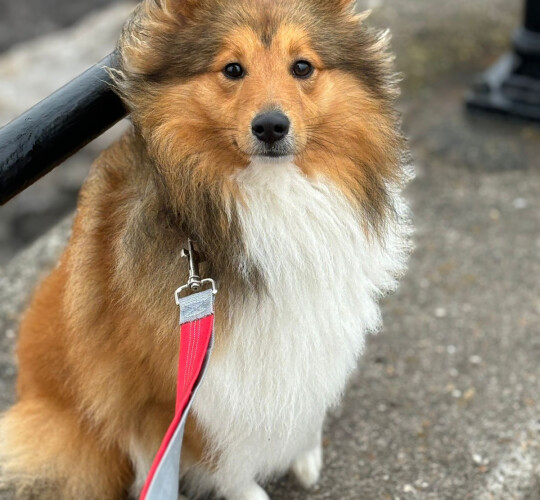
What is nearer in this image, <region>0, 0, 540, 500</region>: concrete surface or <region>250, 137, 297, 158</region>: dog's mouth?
<region>250, 137, 297, 158</region>: dog's mouth

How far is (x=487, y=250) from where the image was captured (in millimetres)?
4094

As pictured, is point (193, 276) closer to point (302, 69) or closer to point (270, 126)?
point (270, 126)

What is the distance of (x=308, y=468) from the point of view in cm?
288

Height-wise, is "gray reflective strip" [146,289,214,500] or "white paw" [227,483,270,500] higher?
"gray reflective strip" [146,289,214,500]

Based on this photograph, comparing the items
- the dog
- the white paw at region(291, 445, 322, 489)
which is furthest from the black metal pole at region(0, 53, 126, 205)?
the white paw at region(291, 445, 322, 489)

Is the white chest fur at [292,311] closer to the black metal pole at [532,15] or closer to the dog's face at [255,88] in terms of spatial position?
the dog's face at [255,88]

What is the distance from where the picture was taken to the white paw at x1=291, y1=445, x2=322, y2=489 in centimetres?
287

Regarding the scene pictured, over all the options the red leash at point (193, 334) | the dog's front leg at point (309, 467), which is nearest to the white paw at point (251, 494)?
the dog's front leg at point (309, 467)

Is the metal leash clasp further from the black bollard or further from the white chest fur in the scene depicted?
the black bollard

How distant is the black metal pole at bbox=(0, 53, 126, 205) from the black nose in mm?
517

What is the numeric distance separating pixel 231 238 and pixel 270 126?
0.35 m

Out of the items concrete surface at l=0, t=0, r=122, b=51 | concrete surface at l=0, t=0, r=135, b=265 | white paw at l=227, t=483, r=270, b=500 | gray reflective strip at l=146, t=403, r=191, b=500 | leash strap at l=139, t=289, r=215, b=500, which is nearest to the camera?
gray reflective strip at l=146, t=403, r=191, b=500

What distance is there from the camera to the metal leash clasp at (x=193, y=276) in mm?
2135

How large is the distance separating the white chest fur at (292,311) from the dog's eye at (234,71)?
246 mm
